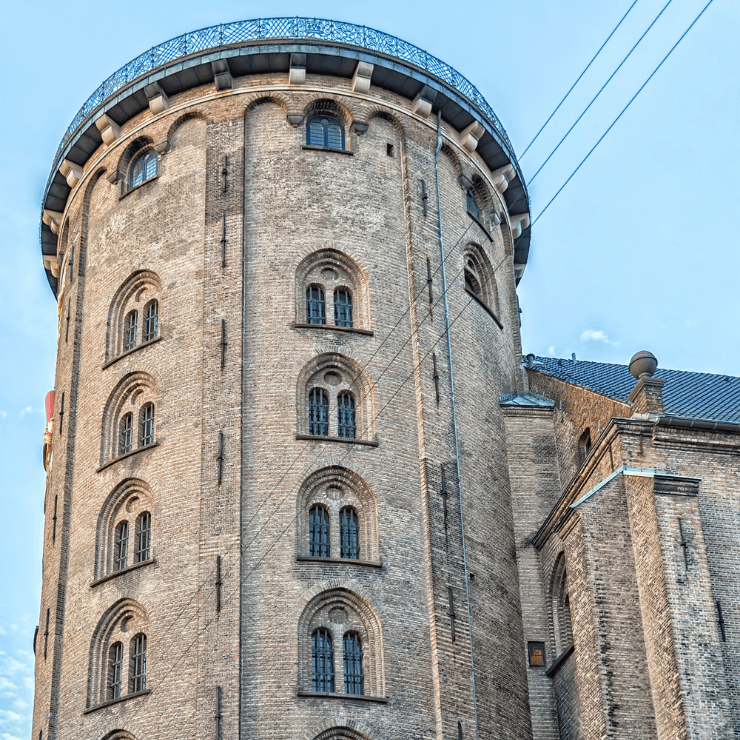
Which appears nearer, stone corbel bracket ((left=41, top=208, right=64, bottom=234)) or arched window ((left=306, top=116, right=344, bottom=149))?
arched window ((left=306, top=116, right=344, bottom=149))

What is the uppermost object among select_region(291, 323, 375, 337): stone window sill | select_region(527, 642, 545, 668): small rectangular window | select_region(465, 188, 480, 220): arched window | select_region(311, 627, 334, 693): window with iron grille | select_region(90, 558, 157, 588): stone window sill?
select_region(465, 188, 480, 220): arched window

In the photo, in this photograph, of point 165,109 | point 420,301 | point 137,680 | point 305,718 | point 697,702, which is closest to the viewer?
point 697,702

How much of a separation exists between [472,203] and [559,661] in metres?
15.1

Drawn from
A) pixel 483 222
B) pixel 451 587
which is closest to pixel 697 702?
pixel 451 587

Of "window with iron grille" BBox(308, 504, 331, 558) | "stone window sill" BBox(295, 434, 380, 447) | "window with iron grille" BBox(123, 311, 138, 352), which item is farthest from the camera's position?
"window with iron grille" BBox(123, 311, 138, 352)

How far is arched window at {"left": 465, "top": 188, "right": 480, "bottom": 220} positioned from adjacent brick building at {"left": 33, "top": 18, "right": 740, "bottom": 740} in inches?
5.4

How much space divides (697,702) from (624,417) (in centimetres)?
770

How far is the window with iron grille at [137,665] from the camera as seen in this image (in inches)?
1282

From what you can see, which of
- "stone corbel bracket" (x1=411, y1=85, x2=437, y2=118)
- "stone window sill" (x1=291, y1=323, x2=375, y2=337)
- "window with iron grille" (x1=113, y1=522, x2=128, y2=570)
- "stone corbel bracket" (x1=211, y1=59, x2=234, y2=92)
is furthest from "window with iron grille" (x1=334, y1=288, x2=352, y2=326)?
"window with iron grille" (x1=113, y1=522, x2=128, y2=570)

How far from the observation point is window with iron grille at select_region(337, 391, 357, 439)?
35250mm

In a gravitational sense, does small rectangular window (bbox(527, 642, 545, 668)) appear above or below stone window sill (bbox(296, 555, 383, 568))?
below

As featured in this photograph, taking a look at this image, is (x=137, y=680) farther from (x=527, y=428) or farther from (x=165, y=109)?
(x=165, y=109)

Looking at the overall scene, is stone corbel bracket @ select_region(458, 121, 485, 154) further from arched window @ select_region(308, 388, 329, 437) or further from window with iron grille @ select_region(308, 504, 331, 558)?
window with iron grille @ select_region(308, 504, 331, 558)

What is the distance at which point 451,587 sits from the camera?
33344 mm
